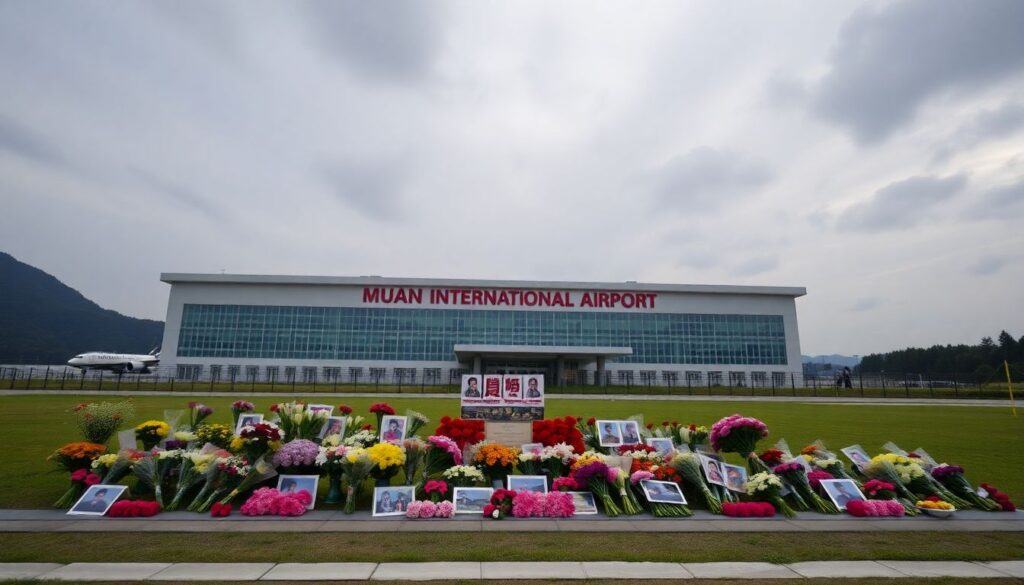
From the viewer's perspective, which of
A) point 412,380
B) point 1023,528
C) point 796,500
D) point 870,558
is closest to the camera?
point 870,558

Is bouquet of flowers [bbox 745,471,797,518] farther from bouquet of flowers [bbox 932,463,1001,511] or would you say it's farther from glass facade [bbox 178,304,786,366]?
glass facade [bbox 178,304,786,366]

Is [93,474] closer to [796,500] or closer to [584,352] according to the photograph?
[796,500]

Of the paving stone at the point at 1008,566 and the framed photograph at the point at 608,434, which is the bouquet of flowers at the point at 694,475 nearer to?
the framed photograph at the point at 608,434

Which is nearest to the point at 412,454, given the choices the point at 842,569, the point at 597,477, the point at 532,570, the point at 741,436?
the point at 597,477

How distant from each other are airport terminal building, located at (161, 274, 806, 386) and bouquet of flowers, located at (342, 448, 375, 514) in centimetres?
4778

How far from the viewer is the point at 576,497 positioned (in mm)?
8141

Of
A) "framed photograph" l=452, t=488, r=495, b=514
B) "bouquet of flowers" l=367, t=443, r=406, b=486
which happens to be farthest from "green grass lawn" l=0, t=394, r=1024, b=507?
"framed photograph" l=452, t=488, r=495, b=514

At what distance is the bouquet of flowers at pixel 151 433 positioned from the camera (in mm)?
9375

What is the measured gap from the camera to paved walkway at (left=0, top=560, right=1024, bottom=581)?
5.16 metres

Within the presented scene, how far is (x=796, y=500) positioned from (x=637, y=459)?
258 cm

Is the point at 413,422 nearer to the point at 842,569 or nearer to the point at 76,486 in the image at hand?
the point at 76,486

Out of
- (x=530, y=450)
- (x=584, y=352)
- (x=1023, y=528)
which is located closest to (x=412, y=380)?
(x=584, y=352)

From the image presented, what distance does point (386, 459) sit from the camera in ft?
26.1

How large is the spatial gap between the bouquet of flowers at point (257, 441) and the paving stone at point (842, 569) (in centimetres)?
734
